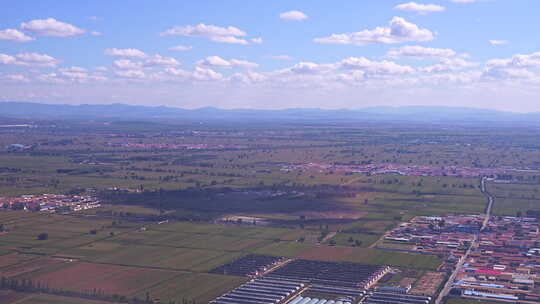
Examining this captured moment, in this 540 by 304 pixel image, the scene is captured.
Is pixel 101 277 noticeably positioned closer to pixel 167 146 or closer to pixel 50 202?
pixel 50 202

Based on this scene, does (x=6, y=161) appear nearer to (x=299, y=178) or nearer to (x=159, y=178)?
(x=159, y=178)

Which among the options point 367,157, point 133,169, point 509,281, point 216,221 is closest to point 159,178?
point 133,169

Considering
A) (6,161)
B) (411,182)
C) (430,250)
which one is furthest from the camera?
(6,161)

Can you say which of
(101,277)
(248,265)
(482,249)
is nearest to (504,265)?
(482,249)

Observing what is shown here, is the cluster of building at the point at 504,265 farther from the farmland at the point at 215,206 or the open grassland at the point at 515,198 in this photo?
the open grassland at the point at 515,198

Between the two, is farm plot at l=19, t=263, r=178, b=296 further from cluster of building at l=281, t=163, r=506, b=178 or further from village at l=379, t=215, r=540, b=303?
cluster of building at l=281, t=163, r=506, b=178

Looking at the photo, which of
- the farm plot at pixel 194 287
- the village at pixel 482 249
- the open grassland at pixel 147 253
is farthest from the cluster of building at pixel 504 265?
the farm plot at pixel 194 287
